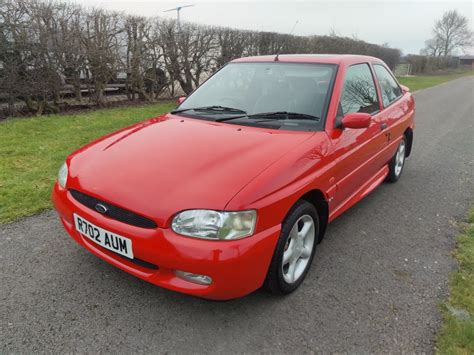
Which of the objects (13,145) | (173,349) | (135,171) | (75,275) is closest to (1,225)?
(75,275)

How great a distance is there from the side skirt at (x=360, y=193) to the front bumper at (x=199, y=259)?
44.0 inches

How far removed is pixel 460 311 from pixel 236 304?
1.51 metres

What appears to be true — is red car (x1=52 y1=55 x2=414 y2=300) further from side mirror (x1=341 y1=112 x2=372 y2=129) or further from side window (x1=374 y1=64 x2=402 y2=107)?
side window (x1=374 y1=64 x2=402 y2=107)

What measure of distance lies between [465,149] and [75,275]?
7030 mm

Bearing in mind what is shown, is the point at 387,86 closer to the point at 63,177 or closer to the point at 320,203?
the point at 320,203

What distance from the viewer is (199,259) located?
214 centimetres

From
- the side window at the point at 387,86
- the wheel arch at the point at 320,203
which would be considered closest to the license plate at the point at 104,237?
the wheel arch at the point at 320,203

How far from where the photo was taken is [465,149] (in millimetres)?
7172

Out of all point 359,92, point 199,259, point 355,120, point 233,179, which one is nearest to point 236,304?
point 199,259

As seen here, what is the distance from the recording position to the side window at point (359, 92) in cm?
341

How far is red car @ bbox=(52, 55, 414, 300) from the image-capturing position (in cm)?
221

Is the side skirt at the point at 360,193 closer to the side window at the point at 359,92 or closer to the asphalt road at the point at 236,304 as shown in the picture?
the asphalt road at the point at 236,304

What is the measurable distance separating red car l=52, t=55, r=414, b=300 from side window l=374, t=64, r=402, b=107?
55 cm

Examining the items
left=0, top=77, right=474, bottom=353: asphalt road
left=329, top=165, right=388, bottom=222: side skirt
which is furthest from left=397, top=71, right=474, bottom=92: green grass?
left=0, top=77, right=474, bottom=353: asphalt road
